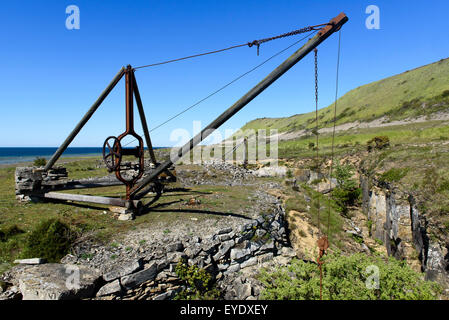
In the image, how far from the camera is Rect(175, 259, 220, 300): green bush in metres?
8.15

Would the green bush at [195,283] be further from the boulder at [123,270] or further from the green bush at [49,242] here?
the green bush at [49,242]

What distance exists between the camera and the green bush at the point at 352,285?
7168mm

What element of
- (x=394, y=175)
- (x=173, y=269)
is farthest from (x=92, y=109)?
(x=394, y=175)

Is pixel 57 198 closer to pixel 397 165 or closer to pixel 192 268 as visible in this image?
pixel 192 268

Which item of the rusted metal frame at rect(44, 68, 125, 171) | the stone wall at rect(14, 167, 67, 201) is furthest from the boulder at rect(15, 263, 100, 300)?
the stone wall at rect(14, 167, 67, 201)

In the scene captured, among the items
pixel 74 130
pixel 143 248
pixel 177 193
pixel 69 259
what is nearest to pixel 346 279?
pixel 143 248

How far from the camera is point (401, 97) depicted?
72312 millimetres

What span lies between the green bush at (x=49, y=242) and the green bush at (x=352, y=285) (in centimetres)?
709

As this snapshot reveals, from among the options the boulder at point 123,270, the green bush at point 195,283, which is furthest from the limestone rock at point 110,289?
the green bush at point 195,283

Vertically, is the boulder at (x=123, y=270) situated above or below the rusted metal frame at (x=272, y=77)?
below

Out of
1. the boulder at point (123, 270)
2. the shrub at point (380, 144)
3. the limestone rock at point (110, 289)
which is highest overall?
the shrub at point (380, 144)

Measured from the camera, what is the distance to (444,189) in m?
11.8

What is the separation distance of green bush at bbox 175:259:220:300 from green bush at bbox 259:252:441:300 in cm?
206
